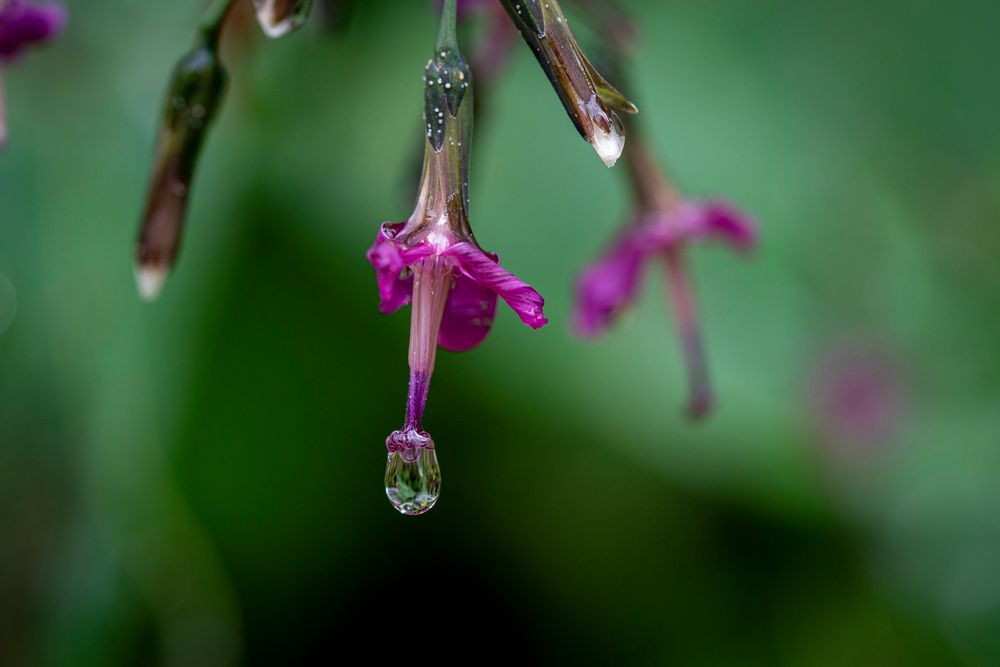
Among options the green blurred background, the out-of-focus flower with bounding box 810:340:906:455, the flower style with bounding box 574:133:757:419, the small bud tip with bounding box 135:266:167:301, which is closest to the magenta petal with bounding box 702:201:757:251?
the flower style with bounding box 574:133:757:419

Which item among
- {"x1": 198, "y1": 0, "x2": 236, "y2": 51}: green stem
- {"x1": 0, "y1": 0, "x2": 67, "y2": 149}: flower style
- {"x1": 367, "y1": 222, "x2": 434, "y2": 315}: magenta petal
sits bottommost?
{"x1": 367, "y1": 222, "x2": 434, "y2": 315}: magenta petal

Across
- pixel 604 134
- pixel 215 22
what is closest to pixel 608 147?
pixel 604 134

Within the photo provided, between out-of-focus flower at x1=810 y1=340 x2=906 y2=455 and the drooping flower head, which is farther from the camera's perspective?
out-of-focus flower at x1=810 y1=340 x2=906 y2=455

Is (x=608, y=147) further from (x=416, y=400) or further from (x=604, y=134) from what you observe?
(x=416, y=400)

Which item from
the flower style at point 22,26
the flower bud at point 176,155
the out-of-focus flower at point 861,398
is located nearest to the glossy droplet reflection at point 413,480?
the flower bud at point 176,155

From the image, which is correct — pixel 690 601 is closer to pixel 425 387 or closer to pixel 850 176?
pixel 850 176

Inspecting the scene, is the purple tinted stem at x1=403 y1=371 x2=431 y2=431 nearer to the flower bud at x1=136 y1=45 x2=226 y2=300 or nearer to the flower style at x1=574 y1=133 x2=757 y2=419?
the flower bud at x1=136 y1=45 x2=226 y2=300
